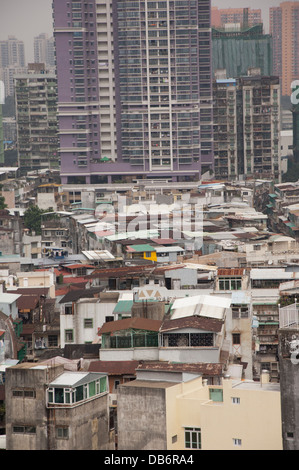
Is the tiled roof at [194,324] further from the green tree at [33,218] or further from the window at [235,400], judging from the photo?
the green tree at [33,218]

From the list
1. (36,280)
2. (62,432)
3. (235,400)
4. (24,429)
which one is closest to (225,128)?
(36,280)

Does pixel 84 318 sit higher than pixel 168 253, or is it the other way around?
pixel 84 318

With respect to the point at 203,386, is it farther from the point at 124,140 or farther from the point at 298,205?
the point at 124,140

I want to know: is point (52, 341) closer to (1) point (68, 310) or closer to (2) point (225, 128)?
(1) point (68, 310)

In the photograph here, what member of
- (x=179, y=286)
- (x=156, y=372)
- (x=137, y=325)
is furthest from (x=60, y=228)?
(x=156, y=372)

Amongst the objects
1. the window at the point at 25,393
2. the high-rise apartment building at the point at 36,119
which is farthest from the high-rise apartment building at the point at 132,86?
the window at the point at 25,393

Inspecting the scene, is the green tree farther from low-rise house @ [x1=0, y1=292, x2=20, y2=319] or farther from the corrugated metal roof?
the corrugated metal roof
